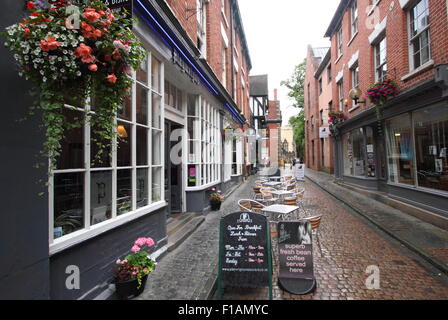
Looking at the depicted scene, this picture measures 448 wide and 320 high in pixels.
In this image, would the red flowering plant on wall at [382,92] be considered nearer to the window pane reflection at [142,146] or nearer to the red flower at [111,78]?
the window pane reflection at [142,146]

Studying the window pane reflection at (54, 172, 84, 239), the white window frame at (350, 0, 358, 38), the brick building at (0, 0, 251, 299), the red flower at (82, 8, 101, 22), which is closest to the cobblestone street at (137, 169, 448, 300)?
the brick building at (0, 0, 251, 299)

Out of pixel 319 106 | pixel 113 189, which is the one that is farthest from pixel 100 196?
pixel 319 106

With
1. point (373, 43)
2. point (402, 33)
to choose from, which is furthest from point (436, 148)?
point (373, 43)

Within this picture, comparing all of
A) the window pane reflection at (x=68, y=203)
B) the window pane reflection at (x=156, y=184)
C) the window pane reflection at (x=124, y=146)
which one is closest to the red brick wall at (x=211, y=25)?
the window pane reflection at (x=124, y=146)

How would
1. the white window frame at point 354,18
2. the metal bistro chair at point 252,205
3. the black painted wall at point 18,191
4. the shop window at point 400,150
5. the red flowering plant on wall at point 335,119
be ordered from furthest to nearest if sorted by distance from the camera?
the red flowering plant on wall at point 335,119
the white window frame at point 354,18
the shop window at point 400,150
the metal bistro chair at point 252,205
the black painted wall at point 18,191

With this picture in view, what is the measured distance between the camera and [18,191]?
2123 millimetres

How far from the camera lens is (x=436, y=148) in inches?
251

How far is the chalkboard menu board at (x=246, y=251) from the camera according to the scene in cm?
326

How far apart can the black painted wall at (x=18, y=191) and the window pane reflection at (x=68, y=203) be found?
1.12ft

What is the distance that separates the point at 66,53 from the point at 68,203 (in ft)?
5.59

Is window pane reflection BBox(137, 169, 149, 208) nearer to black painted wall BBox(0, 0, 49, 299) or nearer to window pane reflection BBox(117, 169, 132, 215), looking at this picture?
window pane reflection BBox(117, 169, 132, 215)

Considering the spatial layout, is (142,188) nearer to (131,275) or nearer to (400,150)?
(131,275)

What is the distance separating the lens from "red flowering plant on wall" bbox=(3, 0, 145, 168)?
190cm
